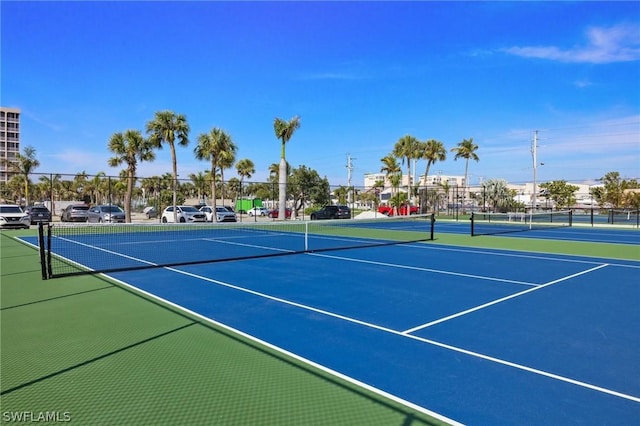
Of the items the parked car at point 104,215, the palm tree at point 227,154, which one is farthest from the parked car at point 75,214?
the palm tree at point 227,154

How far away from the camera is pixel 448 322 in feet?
21.5

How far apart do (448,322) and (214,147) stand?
3726cm

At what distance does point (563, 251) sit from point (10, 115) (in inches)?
6907

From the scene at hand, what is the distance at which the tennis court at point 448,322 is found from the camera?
13.5 feet

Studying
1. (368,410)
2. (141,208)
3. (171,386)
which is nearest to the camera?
(368,410)

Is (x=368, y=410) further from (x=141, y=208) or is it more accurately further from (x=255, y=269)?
(x=141, y=208)

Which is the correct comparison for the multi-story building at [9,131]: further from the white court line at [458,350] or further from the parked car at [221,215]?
the white court line at [458,350]

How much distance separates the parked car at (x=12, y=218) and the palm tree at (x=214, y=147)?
53.9ft

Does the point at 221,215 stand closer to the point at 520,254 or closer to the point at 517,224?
the point at 517,224

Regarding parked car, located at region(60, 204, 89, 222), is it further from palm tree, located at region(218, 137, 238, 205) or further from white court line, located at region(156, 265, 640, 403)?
white court line, located at region(156, 265, 640, 403)

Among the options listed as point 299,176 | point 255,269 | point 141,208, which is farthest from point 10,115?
point 255,269

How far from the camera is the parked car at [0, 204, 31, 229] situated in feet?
86.1

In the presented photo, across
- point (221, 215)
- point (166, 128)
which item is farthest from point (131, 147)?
point (221, 215)

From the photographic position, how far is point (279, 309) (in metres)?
7.23
